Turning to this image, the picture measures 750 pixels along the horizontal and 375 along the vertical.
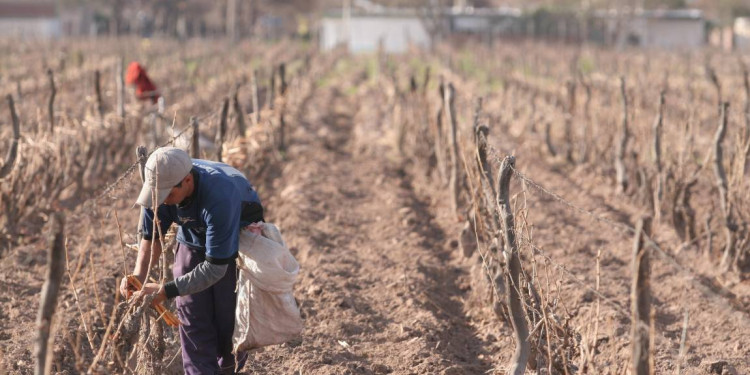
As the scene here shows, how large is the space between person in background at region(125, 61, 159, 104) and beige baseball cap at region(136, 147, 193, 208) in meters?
6.95

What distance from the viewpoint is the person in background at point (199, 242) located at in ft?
11.6

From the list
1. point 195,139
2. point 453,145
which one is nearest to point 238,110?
point 453,145

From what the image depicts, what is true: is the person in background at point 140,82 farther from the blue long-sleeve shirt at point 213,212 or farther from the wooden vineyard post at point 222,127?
the blue long-sleeve shirt at point 213,212

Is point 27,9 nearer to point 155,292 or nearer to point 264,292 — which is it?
point 264,292

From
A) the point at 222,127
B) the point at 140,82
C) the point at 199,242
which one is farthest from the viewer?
the point at 140,82

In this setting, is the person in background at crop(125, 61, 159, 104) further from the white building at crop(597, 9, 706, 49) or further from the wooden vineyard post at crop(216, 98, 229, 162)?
the white building at crop(597, 9, 706, 49)

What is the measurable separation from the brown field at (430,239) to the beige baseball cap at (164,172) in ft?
1.05

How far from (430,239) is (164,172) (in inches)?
165

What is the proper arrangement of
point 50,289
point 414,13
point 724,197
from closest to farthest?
point 50,289 → point 724,197 → point 414,13

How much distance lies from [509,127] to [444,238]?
657 cm

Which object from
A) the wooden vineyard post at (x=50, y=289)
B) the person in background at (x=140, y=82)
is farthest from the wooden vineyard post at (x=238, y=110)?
the wooden vineyard post at (x=50, y=289)

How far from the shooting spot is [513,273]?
4008mm

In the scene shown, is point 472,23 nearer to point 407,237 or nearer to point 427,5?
point 427,5

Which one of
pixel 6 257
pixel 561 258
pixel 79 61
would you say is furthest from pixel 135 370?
pixel 79 61
